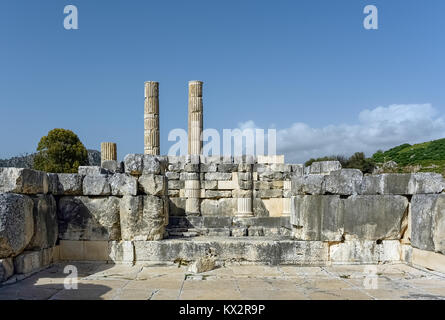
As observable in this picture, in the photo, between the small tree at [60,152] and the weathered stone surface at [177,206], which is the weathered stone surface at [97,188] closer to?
the weathered stone surface at [177,206]

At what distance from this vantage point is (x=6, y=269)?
5496 millimetres

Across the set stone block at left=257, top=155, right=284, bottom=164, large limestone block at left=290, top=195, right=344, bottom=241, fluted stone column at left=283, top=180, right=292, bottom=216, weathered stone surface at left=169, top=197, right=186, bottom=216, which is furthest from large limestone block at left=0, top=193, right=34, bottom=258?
fluted stone column at left=283, top=180, right=292, bottom=216

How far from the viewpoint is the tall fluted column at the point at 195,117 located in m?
19.0

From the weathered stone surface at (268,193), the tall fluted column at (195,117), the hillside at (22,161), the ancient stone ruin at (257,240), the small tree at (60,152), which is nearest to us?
the ancient stone ruin at (257,240)

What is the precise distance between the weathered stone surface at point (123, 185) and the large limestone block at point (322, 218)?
2.99 m

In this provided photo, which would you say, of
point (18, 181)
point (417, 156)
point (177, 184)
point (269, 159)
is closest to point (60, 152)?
point (177, 184)

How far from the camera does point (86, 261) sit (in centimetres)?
714

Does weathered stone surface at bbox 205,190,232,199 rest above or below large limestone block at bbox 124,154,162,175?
below

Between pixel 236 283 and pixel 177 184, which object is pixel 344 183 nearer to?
pixel 236 283

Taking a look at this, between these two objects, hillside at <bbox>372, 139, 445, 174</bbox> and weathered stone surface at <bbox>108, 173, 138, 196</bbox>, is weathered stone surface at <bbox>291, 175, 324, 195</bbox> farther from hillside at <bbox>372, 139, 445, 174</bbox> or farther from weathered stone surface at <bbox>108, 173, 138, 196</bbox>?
hillside at <bbox>372, 139, 445, 174</bbox>

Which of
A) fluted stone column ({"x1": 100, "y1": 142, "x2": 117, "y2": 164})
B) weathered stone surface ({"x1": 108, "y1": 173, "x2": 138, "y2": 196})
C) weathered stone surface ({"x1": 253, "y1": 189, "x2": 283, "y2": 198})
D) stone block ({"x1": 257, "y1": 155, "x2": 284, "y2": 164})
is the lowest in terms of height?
weathered stone surface ({"x1": 253, "y1": 189, "x2": 283, "y2": 198})

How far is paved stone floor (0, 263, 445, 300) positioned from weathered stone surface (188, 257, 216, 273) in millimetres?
136

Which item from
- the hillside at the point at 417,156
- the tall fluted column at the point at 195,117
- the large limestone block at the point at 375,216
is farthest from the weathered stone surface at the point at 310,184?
the hillside at the point at 417,156

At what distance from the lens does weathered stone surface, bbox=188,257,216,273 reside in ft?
21.1
